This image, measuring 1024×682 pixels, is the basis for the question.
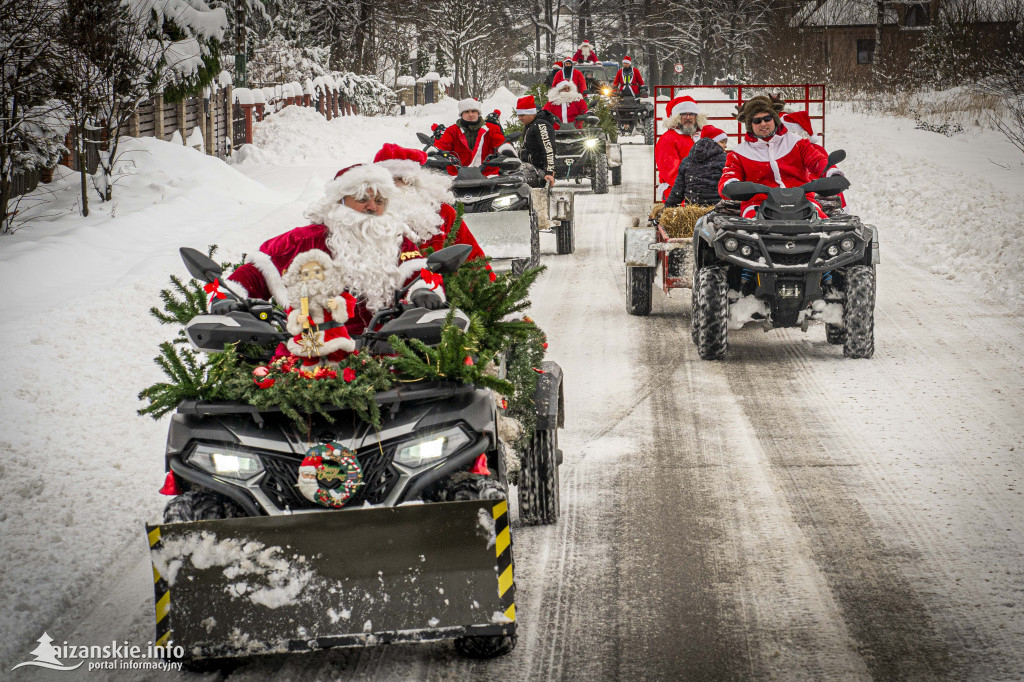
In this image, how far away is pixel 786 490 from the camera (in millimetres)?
6461

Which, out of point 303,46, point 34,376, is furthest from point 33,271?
point 303,46

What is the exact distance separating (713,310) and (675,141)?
4164 mm

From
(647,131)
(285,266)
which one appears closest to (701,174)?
(285,266)

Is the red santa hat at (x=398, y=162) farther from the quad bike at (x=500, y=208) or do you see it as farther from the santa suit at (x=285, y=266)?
the quad bike at (x=500, y=208)

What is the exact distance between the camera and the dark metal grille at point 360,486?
4336 mm

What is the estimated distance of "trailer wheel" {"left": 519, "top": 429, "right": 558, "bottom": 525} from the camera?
5.72 m

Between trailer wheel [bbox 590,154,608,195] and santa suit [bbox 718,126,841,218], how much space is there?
11.9 metres

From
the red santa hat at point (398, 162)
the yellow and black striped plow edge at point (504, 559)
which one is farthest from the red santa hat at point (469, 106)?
the yellow and black striped plow edge at point (504, 559)

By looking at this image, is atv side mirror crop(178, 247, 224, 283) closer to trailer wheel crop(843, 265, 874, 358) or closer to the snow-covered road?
the snow-covered road

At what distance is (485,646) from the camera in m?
4.49

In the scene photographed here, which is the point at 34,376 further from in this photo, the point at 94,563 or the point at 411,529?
the point at 411,529

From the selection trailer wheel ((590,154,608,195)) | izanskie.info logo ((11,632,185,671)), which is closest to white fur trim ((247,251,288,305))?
izanskie.info logo ((11,632,185,671))

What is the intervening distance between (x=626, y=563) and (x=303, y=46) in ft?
109

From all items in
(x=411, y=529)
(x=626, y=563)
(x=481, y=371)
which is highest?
(x=481, y=371)
